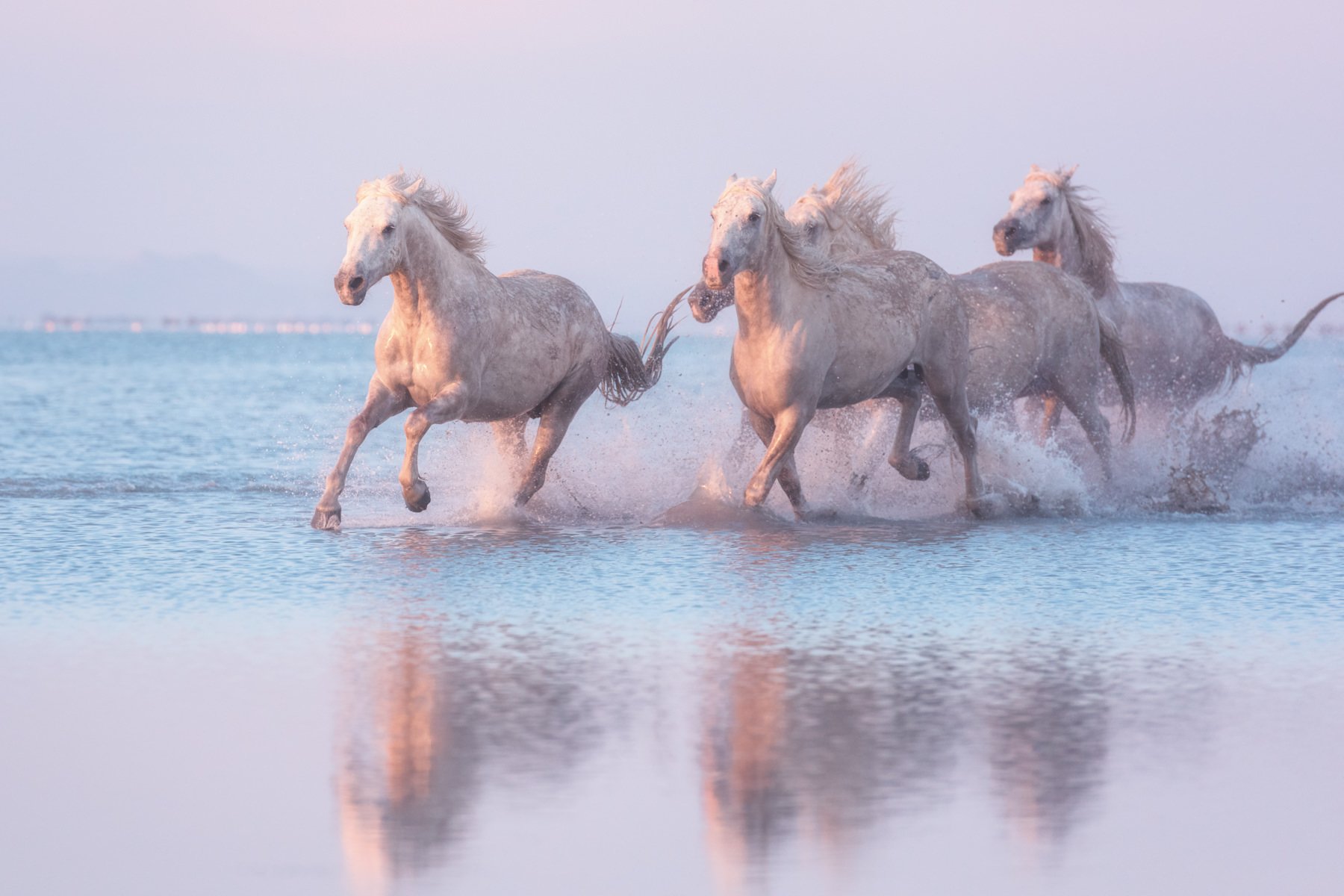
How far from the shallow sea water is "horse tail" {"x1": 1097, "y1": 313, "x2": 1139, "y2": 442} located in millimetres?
946

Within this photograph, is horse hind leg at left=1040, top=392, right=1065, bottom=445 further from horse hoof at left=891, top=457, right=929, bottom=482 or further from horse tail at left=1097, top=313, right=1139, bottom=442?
horse hoof at left=891, top=457, right=929, bottom=482

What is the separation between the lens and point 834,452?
11102 mm

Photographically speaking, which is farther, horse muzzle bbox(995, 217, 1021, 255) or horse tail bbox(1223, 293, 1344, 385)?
horse tail bbox(1223, 293, 1344, 385)

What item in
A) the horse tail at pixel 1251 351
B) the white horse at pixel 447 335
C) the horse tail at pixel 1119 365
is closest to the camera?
the white horse at pixel 447 335

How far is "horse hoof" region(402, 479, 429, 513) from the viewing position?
9.09m

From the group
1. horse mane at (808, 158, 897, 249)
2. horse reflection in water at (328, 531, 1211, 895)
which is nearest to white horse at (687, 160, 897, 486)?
horse mane at (808, 158, 897, 249)

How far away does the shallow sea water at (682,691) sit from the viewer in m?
3.63

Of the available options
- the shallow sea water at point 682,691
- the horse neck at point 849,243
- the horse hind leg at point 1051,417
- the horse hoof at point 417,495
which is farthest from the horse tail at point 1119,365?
the horse hoof at point 417,495

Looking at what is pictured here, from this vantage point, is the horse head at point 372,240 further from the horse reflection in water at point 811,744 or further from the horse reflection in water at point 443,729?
the horse reflection in water at point 811,744

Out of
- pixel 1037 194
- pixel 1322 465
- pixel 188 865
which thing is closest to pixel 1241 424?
pixel 1322 465

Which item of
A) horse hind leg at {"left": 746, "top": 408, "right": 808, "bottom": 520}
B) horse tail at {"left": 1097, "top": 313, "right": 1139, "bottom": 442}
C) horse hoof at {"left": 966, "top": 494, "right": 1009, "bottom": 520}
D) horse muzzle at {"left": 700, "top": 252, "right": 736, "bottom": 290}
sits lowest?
horse hoof at {"left": 966, "top": 494, "right": 1009, "bottom": 520}

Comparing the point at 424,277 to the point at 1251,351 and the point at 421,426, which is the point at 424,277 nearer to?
the point at 421,426

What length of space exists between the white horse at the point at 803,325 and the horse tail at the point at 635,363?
4.36 ft

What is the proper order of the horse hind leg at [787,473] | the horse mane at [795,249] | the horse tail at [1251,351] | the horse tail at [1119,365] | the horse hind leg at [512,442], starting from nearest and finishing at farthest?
the horse mane at [795,249]
the horse hind leg at [787,473]
the horse hind leg at [512,442]
the horse tail at [1119,365]
the horse tail at [1251,351]
